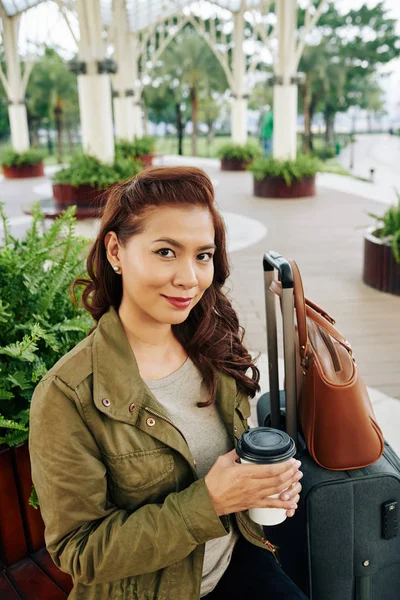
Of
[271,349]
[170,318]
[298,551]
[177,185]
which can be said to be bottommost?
[298,551]

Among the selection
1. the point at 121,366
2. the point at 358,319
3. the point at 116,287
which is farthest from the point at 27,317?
the point at 358,319

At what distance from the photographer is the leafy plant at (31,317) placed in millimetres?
2021

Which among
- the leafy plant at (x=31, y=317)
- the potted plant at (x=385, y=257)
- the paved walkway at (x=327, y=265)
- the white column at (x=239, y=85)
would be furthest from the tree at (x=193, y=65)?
the leafy plant at (x=31, y=317)

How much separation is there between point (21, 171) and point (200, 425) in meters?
19.8

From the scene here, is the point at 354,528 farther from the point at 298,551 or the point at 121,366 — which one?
the point at 121,366

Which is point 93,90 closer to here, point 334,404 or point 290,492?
point 334,404

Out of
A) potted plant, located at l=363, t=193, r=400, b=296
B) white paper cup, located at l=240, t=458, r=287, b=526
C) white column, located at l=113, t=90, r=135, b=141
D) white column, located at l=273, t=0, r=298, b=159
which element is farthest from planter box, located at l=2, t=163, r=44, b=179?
white paper cup, located at l=240, t=458, r=287, b=526

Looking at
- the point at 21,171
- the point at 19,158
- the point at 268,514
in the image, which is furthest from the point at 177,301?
the point at 21,171

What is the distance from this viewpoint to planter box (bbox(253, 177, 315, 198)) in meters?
13.1

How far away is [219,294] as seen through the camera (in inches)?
77.6

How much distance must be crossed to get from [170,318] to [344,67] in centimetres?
3645

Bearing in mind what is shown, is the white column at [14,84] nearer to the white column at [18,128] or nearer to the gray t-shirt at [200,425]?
the white column at [18,128]

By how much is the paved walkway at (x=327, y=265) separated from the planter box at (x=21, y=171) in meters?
5.21

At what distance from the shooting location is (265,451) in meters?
1.41
